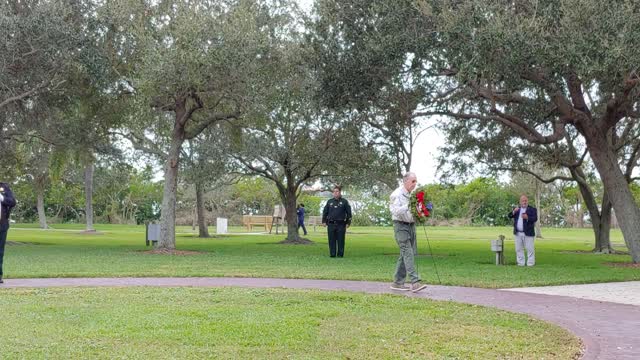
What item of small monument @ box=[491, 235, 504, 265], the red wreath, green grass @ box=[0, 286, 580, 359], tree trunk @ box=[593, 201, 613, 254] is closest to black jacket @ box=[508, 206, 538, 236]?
small monument @ box=[491, 235, 504, 265]

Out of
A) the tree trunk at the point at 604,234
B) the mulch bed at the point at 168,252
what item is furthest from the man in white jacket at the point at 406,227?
the tree trunk at the point at 604,234

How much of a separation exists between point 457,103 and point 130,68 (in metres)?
10.5

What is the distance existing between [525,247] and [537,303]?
25.6 feet

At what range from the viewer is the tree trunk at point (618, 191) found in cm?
1880

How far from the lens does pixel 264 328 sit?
7.63m

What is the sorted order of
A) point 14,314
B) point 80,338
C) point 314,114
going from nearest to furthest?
point 80,338 < point 14,314 < point 314,114

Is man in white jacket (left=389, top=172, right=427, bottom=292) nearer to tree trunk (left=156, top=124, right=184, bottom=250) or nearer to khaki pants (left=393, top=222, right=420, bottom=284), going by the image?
khaki pants (left=393, top=222, right=420, bottom=284)

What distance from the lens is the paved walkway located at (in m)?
7.41

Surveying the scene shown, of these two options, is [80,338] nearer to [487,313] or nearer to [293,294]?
[293,294]

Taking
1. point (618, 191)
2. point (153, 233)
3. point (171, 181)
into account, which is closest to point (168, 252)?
point (171, 181)

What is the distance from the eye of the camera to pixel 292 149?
2895 centimetres

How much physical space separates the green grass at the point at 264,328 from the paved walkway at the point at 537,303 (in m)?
0.37

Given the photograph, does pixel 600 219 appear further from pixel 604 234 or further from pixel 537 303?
pixel 537 303

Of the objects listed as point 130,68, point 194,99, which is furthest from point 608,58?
point 130,68
